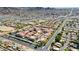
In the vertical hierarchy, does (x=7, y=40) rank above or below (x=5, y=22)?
below

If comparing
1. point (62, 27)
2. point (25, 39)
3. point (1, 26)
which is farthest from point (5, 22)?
point (62, 27)

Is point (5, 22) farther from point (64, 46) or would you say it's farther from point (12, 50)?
point (64, 46)
